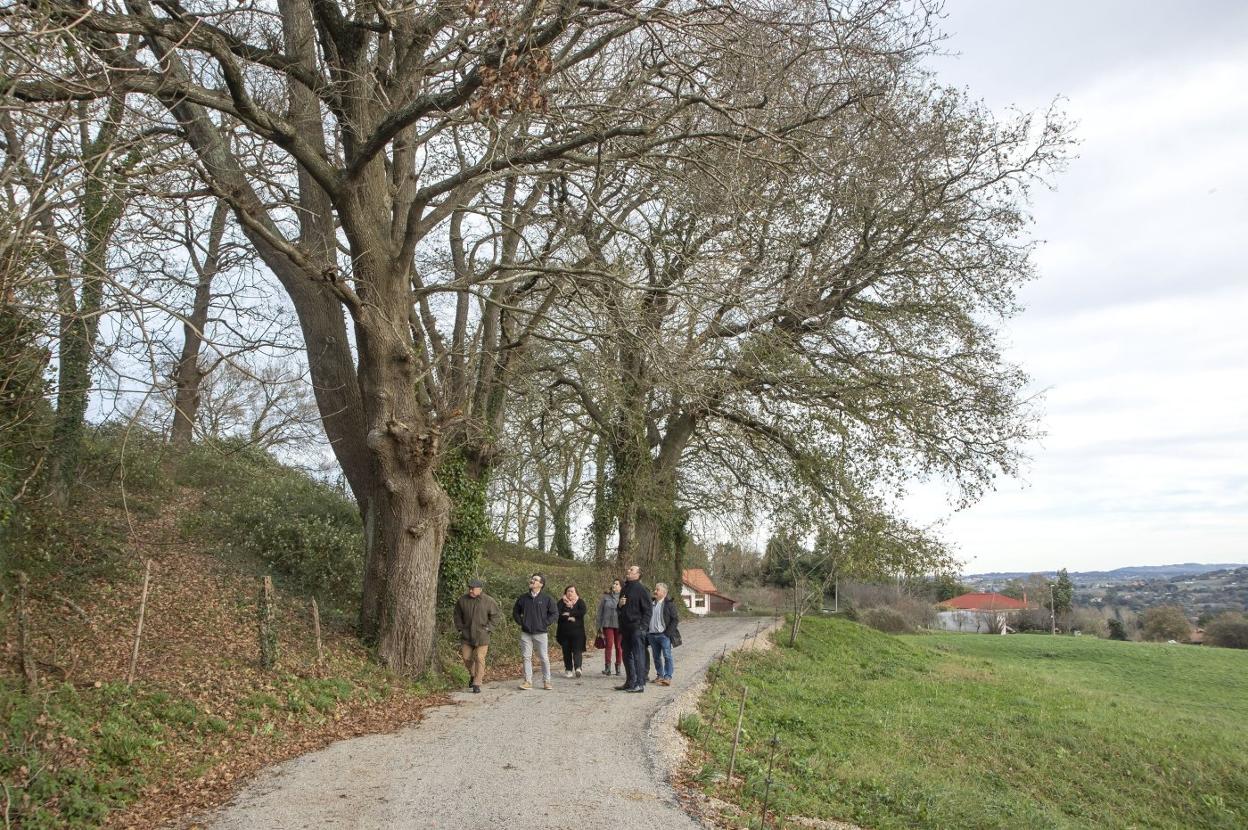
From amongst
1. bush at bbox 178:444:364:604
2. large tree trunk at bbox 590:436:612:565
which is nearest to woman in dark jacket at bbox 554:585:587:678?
bush at bbox 178:444:364:604

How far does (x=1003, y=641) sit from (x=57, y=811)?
4005cm

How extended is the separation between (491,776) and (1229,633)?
5582cm

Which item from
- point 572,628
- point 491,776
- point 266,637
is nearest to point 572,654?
point 572,628

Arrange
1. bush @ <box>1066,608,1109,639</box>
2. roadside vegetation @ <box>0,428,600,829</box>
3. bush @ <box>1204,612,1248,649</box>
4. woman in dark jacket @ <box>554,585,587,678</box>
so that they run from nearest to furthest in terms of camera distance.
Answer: roadside vegetation @ <box>0,428,600,829</box>, woman in dark jacket @ <box>554,585,587,678</box>, bush @ <box>1204,612,1248,649</box>, bush @ <box>1066,608,1109,639</box>

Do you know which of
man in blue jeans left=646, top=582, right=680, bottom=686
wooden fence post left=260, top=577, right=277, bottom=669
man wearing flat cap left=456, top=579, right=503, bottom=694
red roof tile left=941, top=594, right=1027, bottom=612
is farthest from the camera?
red roof tile left=941, top=594, right=1027, bottom=612

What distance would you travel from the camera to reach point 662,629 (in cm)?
1384

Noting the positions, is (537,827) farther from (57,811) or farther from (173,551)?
(173,551)

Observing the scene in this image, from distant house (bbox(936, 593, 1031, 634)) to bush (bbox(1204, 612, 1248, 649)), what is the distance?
12.6 meters

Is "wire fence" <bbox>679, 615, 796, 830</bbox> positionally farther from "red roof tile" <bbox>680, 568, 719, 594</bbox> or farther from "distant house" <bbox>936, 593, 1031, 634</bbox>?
"red roof tile" <bbox>680, 568, 719, 594</bbox>

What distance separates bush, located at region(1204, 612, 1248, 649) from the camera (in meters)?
49.7

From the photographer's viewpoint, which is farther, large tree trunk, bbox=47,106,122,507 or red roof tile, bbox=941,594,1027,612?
red roof tile, bbox=941,594,1027,612

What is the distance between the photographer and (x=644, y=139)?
1124cm

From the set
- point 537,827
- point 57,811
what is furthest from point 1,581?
point 537,827

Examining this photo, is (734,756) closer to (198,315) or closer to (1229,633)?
(198,315)
